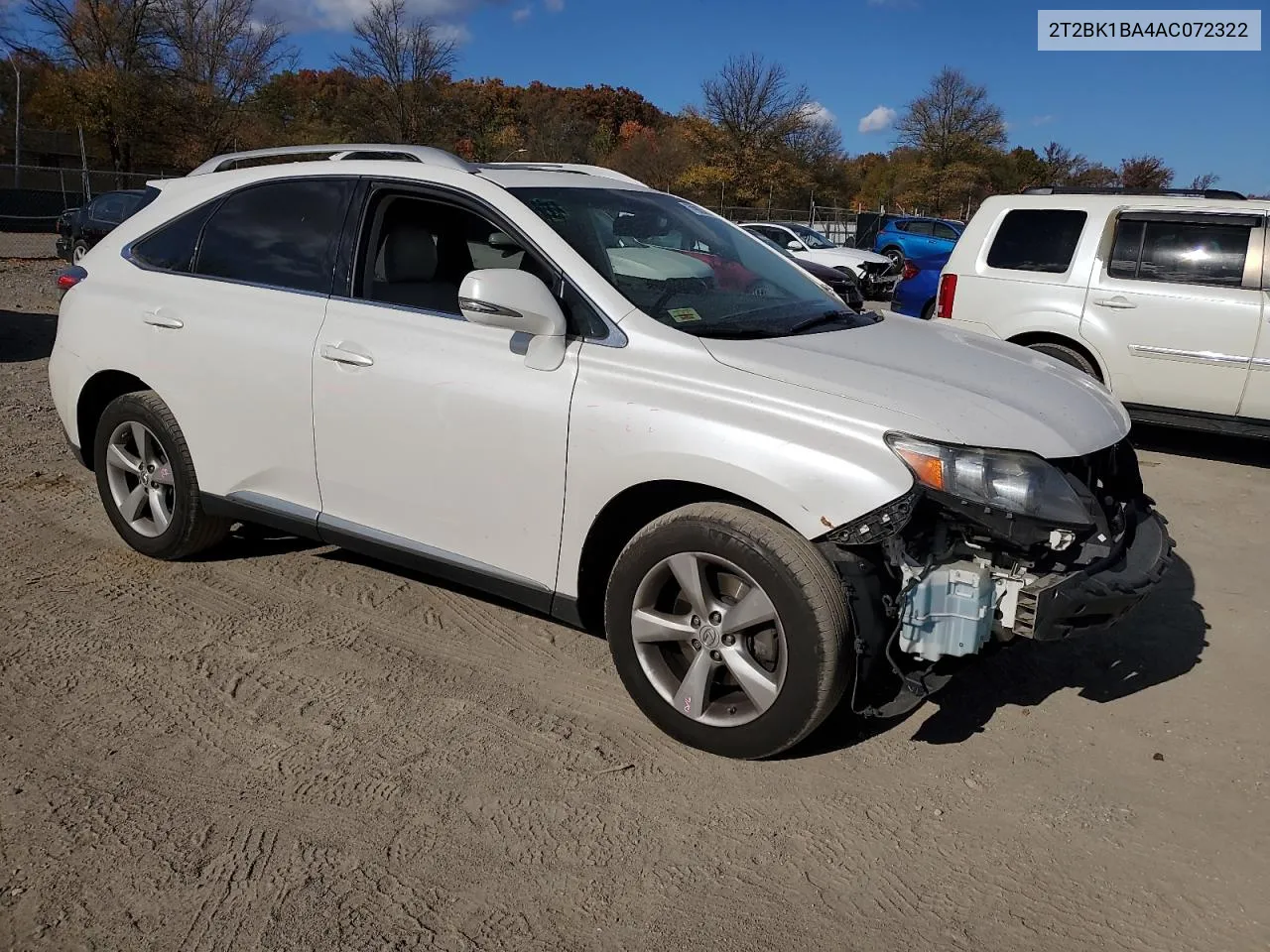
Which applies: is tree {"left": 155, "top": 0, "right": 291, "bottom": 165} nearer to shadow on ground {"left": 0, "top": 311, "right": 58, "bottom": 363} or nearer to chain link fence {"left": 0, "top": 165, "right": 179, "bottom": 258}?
chain link fence {"left": 0, "top": 165, "right": 179, "bottom": 258}

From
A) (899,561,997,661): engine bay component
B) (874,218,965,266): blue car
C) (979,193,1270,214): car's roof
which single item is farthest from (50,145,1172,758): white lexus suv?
(874,218,965,266): blue car

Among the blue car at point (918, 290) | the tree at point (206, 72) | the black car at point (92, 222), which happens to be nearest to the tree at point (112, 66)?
the tree at point (206, 72)

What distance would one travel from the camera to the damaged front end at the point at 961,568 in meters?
2.90

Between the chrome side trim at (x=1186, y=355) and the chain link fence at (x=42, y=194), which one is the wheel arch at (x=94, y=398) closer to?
the chrome side trim at (x=1186, y=355)

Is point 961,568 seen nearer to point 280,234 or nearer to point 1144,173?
point 280,234

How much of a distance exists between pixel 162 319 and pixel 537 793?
269 centimetres

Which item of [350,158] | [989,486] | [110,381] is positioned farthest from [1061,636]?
[110,381]

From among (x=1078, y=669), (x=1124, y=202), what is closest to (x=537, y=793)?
(x=1078, y=669)

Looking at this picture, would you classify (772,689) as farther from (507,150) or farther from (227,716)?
(507,150)

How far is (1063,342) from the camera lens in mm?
7727

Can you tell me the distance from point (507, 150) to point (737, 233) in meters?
48.1

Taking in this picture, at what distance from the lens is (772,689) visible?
3.07 meters

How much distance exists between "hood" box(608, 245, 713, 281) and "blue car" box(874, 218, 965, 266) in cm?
2440

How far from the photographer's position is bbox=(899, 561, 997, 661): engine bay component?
2.89m
